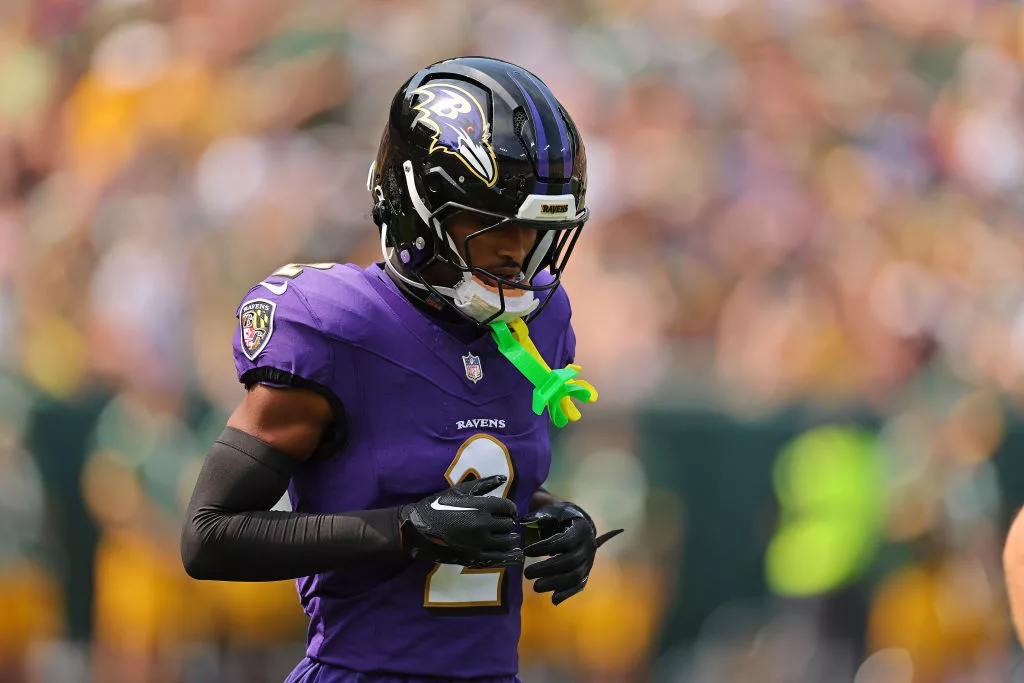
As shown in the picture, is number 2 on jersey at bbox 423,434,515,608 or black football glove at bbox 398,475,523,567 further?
number 2 on jersey at bbox 423,434,515,608

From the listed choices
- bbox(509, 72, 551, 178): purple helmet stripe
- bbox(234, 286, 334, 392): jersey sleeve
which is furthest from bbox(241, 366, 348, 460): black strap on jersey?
bbox(509, 72, 551, 178): purple helmet stripe

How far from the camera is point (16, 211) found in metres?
5.50

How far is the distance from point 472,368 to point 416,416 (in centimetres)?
14

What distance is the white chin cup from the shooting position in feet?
7.18

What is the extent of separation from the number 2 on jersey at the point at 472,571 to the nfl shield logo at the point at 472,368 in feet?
0.32

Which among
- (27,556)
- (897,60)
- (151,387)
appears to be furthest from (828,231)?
(27,556)

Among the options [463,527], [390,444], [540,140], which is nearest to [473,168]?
[540,140]

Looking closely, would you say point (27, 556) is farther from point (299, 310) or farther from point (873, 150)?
point (873, 150)

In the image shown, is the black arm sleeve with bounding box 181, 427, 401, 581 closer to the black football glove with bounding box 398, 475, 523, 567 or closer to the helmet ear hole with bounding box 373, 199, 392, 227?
the black football glove with bounding box 398, 475, 523, 567

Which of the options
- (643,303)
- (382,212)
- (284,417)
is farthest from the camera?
(643,303)

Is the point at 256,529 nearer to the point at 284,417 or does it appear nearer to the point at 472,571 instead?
the point at 284,417

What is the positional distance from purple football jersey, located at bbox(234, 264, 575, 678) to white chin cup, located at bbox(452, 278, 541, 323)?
0.08 m

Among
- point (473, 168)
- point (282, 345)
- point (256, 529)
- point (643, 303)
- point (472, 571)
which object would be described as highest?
point (473, 168)

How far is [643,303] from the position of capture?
511 centimetres
